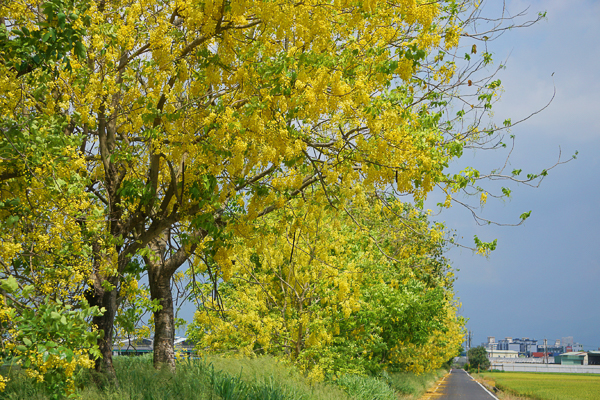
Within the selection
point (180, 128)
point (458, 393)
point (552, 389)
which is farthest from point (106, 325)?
point (552, 389)

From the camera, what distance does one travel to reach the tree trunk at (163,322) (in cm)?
1045

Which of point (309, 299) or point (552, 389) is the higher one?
point (309, 299)

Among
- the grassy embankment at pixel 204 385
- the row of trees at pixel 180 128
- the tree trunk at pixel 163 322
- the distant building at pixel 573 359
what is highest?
the row of trees at pixel 180 128

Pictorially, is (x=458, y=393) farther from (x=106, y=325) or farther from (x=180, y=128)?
(x=180, y=128)

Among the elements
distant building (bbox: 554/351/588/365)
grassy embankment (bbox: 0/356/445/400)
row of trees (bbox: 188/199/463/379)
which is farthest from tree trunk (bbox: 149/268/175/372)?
distant building (bbox: 554/351/588/365)

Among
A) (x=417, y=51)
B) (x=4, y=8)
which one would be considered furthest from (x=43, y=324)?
(x=417, y=51)

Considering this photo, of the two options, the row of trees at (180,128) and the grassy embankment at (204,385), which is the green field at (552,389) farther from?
the row of trees at (180,128)

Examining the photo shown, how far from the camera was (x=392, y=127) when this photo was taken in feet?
21.3

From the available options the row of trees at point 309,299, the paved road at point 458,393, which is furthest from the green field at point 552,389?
the row of trees at point 309,299

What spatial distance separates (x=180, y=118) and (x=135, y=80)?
1.95 m

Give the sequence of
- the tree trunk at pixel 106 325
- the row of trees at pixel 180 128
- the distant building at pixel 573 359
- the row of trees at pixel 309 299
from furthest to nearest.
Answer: the distant building at pixel 573 359 < the row of trees at pixel 309 299 < the tree trunk at pixel 106 325 < the row of trees at pixel 180 128

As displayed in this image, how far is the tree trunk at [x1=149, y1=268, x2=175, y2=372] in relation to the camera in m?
10.5

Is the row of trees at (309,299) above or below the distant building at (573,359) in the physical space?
above

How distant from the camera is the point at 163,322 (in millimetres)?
10633
